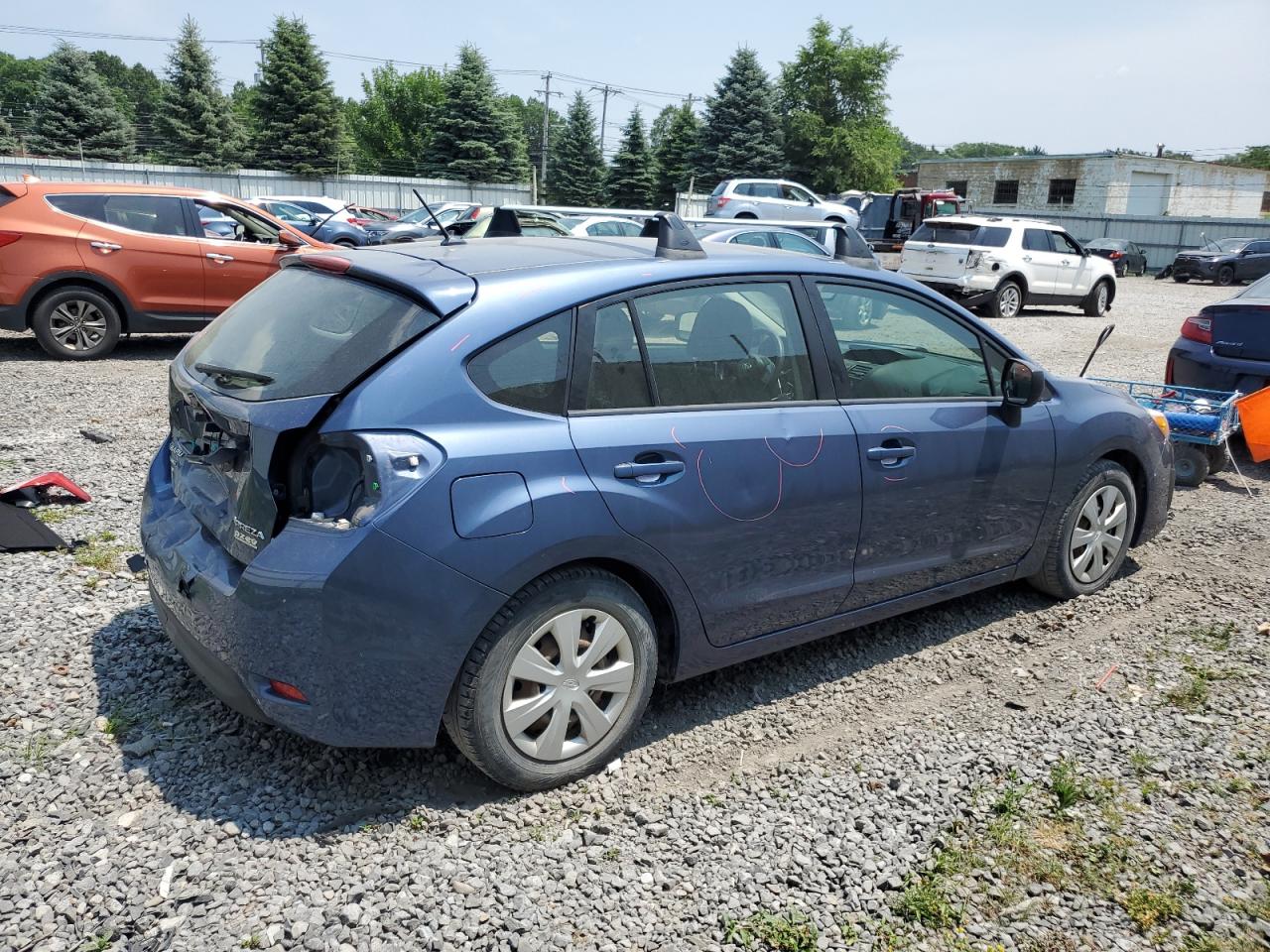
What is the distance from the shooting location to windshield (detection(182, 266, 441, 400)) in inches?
114

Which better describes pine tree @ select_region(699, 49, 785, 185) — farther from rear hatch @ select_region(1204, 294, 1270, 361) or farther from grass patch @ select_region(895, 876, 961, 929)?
grass patch @ select_region(895, 876, 961, 929)

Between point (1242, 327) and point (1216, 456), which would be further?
point (1242, 327)

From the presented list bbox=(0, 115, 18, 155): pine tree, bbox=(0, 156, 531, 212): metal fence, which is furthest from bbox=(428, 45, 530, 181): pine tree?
bbox=(0, 115, 18, 155): pine tree

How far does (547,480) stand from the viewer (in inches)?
115

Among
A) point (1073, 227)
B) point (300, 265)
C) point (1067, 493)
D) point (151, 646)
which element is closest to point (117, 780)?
point (151, 646)

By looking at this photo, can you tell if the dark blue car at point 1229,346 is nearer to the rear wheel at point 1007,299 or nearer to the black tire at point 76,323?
the black tire at point 76,323

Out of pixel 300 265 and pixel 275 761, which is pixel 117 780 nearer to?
pixel 275 761

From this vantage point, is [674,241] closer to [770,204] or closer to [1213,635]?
[1213,635]

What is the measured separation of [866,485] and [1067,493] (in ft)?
→ 4.60

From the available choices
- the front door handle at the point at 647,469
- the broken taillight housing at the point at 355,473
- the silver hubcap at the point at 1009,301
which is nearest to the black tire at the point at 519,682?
the front door handle at the point at 647,469

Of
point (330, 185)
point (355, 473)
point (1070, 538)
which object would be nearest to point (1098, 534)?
point (1070, 538)

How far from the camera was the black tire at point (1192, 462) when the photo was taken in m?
6.76

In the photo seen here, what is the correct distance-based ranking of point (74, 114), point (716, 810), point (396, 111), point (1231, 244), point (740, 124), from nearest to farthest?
point (716, 810) → point (1231, 244) → point (74, 114) → point (740, 124) → point (396, 111)

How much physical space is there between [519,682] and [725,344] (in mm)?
1380
